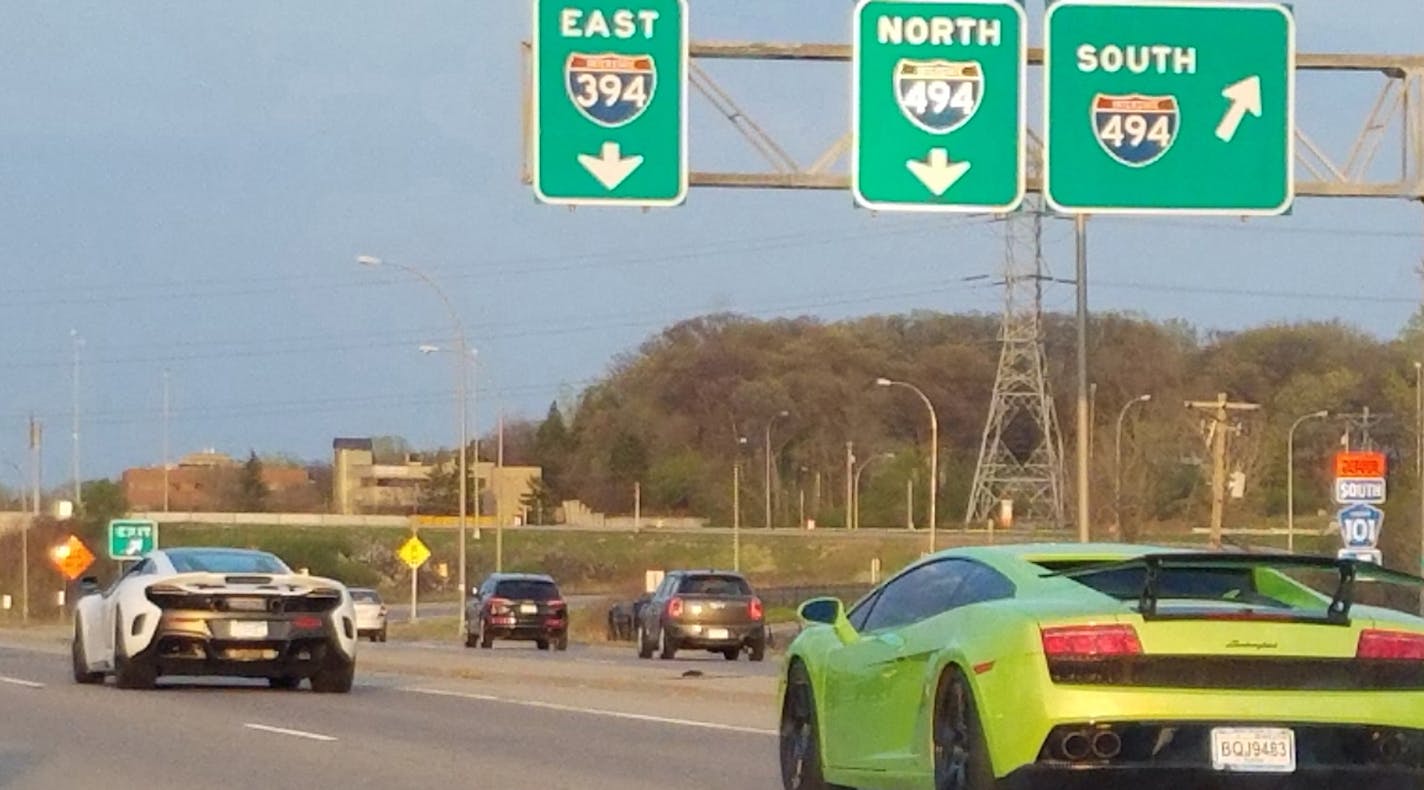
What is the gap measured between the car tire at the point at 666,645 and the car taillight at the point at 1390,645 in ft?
100.0

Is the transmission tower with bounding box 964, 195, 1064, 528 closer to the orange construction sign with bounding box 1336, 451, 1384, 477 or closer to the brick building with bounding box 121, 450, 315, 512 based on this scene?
the orange construction sign with bounding box 1336, 451, 1384, 477

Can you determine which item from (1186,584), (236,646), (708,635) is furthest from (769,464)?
(1186,584)

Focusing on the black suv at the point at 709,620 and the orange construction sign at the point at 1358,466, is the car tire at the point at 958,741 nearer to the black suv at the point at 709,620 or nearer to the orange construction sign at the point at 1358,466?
the orange construction sign at the point at 1358,466

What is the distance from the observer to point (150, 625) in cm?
2377

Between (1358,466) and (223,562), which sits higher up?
(1358,466)

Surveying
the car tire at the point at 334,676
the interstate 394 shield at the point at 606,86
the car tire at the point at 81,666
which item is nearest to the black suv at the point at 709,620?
the car tire at the point at 81,666

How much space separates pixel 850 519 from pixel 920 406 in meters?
7.46

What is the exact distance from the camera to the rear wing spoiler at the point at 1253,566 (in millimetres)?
10234

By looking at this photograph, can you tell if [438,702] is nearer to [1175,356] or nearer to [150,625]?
[150,625]

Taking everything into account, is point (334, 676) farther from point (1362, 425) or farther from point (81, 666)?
point (1362, 425)

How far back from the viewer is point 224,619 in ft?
77.5

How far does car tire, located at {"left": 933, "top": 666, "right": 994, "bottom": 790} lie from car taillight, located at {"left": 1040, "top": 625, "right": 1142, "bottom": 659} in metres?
0.50

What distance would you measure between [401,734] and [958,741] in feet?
30.6

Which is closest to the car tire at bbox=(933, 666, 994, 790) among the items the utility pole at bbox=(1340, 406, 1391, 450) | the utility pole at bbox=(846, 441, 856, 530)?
the utility pole at bbox=(1340, 406, 1391, 450)
